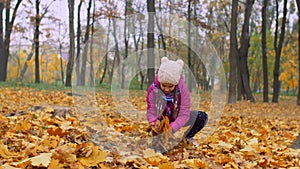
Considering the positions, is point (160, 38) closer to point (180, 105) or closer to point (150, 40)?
point (150, 40)

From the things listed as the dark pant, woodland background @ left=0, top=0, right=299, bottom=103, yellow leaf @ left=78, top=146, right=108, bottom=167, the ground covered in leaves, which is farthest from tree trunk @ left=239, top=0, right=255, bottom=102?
yellow leaf @ left=78, top=146, right=108, bottom=167

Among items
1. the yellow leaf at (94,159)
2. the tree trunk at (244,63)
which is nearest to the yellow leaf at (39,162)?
the yellow leaf at (94,159)

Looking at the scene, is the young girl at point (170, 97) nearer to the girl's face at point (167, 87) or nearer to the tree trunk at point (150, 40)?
the girl's face at point (167, 87)

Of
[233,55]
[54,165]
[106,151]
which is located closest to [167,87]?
[106,151]

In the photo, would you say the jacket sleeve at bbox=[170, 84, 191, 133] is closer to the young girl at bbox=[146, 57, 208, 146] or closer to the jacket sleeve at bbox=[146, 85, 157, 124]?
the young girl at bbox=[146, 57, 208, 146]

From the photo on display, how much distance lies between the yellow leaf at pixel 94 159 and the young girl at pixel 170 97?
87cm

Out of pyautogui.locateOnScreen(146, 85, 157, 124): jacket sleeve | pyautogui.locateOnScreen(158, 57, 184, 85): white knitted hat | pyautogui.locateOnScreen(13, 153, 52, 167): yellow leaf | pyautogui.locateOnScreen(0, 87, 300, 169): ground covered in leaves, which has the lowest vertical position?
pyautogui.locateOnScreen(0, 87, 300, 169): ground covered in leaves

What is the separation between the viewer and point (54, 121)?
3865mm

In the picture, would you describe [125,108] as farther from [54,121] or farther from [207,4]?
[207,4]

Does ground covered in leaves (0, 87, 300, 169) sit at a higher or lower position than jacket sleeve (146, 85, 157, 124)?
lower

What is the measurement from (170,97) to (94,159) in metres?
1.11

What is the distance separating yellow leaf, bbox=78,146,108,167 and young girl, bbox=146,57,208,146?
872 mm

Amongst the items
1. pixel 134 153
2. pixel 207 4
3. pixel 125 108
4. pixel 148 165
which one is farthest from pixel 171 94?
pixel 207 4

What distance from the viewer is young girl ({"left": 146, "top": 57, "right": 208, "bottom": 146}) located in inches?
116
